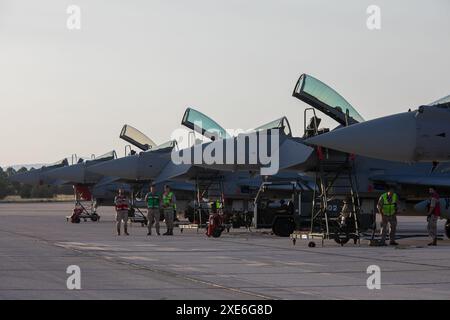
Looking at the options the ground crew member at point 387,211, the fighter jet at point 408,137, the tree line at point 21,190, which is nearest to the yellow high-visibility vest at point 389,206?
the ground crew member at point 387,211

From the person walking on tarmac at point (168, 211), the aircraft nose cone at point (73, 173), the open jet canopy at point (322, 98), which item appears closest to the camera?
the open jet canopy at point (322, 98)

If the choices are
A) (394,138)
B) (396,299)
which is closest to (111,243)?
(394,138)

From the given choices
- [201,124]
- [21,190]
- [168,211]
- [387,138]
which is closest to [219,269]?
[387,138]

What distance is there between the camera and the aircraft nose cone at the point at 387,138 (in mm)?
13625

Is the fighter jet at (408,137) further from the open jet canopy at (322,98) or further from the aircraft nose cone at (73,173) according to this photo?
the aircraft nose cone at (73,173)

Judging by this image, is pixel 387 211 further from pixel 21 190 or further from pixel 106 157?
pixel 21 190

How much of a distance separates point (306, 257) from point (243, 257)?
43.5 inches

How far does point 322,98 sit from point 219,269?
6.85m

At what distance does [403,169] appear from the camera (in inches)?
810

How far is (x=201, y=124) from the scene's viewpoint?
2572 cm

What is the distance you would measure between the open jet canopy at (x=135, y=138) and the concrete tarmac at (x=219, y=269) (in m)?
14.1

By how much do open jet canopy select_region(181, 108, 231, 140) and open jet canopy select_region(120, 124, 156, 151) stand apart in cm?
689

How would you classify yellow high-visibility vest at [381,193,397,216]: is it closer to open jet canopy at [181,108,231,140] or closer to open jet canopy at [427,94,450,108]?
open jet canopy at [427,94,450,108]

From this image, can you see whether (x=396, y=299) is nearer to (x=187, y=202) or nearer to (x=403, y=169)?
(x=403, y=169)
